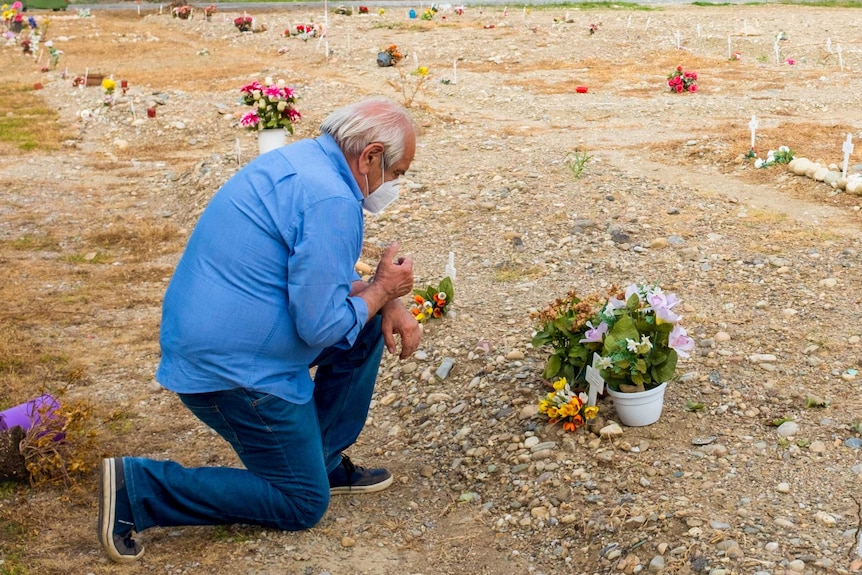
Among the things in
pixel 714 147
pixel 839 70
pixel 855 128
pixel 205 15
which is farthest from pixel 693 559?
pixel 205 15

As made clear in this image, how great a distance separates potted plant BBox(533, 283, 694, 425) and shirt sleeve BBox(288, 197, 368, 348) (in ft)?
3.80

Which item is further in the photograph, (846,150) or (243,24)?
(243,24)

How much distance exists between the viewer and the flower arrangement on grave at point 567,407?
3.86 metres

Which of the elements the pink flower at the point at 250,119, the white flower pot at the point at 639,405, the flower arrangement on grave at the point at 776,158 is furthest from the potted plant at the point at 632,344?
the pink flower at the point at 250,119

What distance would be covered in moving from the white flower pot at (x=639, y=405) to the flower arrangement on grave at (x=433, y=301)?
163 centimetres

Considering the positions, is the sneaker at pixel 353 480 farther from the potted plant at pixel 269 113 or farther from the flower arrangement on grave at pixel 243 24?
the flower arrangement on grave at pixel 243 24

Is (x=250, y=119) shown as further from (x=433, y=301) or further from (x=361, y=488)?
(x=361, y=488)

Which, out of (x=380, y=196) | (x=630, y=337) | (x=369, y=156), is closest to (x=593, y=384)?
(x=630, y=337)

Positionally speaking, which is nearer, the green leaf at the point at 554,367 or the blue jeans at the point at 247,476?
the blue jeans at the point at 247,476

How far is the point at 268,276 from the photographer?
3.10 meters

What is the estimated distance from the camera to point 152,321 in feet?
20.3

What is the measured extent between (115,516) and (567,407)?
5.75ft

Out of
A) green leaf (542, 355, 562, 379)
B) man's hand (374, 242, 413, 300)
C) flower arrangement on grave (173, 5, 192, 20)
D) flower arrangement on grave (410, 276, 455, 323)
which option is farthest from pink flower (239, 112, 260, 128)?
flower arrangement on grave (173, 5, 192, 20)

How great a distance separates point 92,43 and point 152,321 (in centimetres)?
1862
